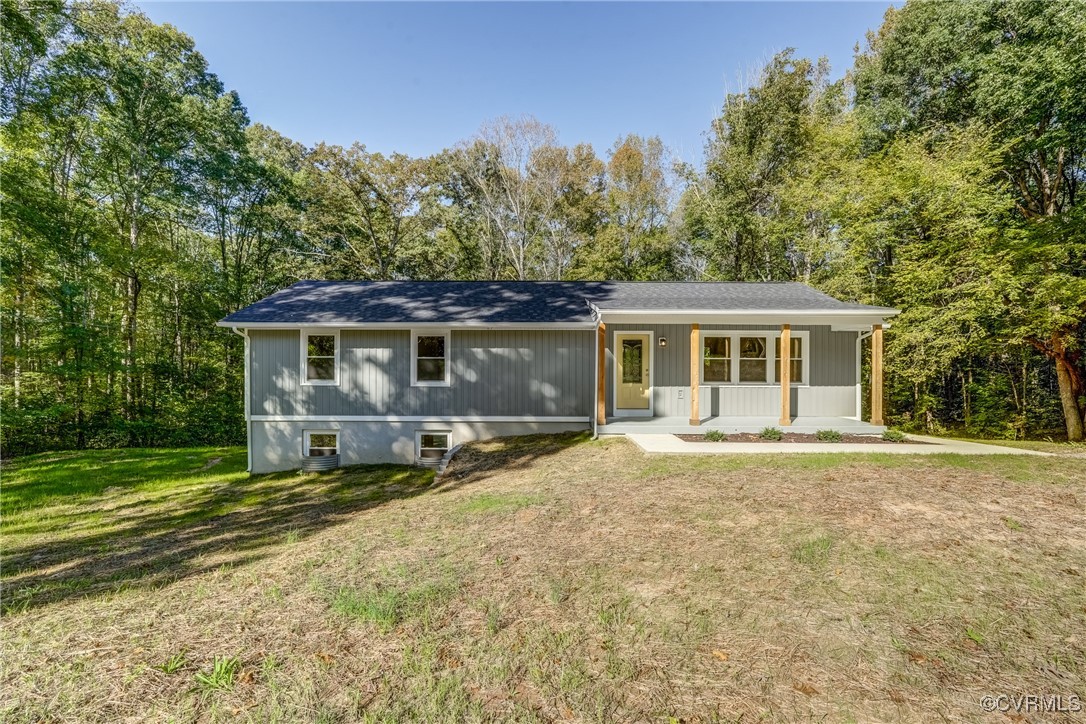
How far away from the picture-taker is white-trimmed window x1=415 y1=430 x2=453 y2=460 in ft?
34.3

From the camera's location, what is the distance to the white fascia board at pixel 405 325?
9961 millimetres

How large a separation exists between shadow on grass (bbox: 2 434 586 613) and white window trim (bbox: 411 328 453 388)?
1857mm

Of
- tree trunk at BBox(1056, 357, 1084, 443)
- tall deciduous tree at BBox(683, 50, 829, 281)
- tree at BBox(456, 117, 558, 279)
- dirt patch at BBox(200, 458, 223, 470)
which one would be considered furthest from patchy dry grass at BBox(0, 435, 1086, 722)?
tree at BBox(456, 117, 558, 279)

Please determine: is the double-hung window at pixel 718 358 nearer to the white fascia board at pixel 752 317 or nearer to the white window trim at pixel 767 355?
the white window trim at pixel 767 355

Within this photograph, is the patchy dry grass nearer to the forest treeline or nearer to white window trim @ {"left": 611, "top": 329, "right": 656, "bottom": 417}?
white window trim @ {"left": 611, "top": 329, "right": 656, "bottom": 417}

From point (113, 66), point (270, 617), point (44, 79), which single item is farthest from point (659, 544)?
point (113, 66)

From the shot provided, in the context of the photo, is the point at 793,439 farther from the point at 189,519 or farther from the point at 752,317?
the point at 189,519

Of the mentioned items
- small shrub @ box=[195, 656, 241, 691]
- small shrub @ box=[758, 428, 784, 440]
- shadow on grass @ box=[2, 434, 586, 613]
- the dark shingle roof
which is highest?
the dark shingle roof

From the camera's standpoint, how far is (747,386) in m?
10.5

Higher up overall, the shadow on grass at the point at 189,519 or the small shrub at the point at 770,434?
the small shrub at the point at 770,434

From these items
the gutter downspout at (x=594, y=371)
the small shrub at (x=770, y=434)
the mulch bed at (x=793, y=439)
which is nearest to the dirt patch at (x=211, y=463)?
the gutter downspout at (x=594, y=371)

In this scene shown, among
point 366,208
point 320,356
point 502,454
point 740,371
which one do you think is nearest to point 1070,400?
point 740,371

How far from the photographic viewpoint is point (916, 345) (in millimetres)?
12250

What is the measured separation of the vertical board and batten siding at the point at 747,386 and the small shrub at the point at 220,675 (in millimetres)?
8677
